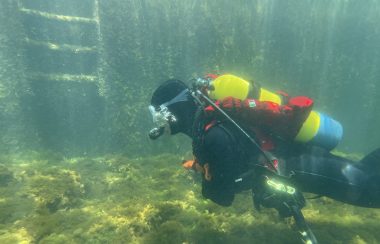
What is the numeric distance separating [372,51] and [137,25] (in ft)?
31.4

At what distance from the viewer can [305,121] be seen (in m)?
4.20

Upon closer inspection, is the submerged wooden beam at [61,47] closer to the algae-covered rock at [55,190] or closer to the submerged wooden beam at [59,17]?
the submerged wooden beam at [59,17]

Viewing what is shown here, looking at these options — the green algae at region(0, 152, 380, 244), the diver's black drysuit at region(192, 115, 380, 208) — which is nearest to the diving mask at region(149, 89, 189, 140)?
the diver's black drysuit at region(192, 115, 380, 208)

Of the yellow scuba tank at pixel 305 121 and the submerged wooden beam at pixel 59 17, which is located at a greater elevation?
the submerged wooden beam at pixel 59 17

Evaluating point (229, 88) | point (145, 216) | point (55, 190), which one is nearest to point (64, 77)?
point (55, 190)

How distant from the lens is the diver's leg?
425cm

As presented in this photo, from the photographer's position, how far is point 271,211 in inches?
216

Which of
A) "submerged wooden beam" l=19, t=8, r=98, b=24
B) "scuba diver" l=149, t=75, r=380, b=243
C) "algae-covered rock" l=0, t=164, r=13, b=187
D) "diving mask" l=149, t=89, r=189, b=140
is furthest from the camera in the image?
"submerged wooden beam" l=19, t=8, r=98, b=24

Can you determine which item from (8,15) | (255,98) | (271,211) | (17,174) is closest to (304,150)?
(255,98)

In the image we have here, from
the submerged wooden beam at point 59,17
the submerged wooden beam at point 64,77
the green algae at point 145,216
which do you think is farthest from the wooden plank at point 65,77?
the green algae at point 145,216

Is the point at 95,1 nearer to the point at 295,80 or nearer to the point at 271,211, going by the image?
the point at 295,80

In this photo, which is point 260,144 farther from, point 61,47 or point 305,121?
point 61,47

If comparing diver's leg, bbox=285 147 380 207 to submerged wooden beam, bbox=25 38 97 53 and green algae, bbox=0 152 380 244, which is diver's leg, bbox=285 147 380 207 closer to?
green algae, bbox=0 152 380 244

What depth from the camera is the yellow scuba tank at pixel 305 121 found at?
4.23 metres
